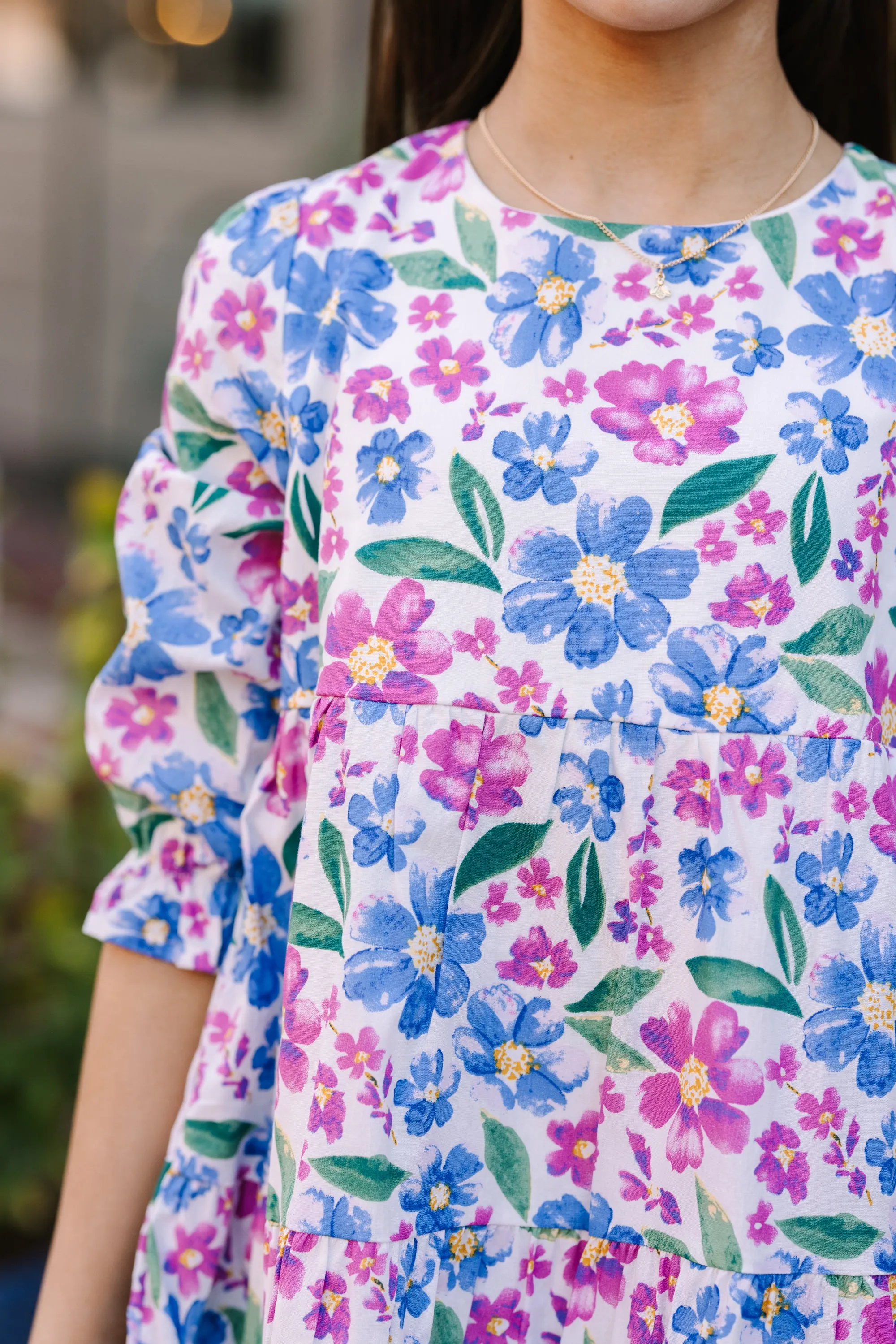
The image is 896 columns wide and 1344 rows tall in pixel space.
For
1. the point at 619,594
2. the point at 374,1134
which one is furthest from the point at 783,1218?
the point at 619,594

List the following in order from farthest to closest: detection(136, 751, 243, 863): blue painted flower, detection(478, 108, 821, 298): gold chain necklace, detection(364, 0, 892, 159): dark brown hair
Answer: detection(364, 0, 892, 159): dark brown hair < detection(136, 751, 243, 863): blue painted flower < detection(478, 108, 821, 298): gold chain necklace

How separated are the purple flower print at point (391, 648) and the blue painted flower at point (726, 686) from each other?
153 millimetres

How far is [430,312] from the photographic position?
974mm

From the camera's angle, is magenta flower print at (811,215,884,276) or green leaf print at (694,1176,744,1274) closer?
green leaf print at (694,1176,744,1274)

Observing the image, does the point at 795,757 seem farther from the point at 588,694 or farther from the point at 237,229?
the point at 237,229

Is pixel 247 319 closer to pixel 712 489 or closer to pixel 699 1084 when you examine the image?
pixel 712 489

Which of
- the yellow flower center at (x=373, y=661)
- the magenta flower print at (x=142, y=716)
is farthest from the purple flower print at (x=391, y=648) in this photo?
the magenta flower print at (x=142, y=716)

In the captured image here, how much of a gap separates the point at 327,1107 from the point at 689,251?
0.64 m

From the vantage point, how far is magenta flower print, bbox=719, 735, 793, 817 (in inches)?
34.6

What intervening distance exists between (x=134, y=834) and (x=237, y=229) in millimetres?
485

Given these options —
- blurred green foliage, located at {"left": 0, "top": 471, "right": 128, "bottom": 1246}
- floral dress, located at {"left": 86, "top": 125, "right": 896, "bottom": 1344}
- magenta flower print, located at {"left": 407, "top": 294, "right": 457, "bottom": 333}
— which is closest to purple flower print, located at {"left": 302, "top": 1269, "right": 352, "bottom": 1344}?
floral dress, located at {"left": 86, "top": 125, "right": 896, "bottom": 1344}

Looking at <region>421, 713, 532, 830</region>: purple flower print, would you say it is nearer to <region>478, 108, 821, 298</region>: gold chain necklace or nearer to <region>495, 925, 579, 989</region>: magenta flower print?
<region>495, 925, 579, 989</region>: magenta flower print

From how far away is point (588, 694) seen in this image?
901 millimetres

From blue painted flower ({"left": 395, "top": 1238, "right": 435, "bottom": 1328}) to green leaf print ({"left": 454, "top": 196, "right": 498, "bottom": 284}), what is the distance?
26.4 inches
